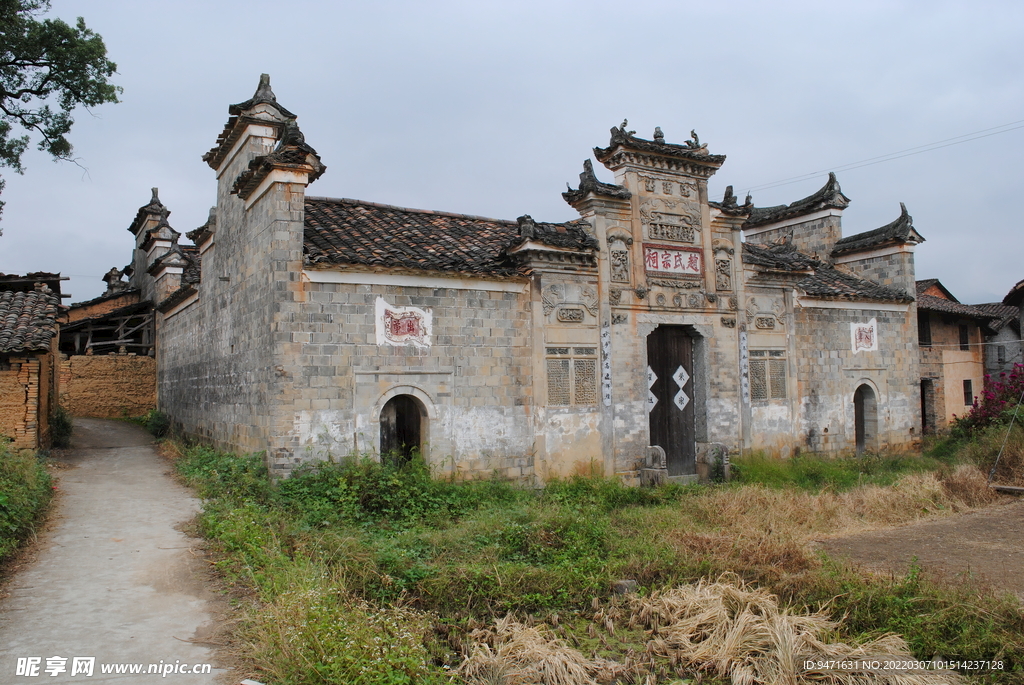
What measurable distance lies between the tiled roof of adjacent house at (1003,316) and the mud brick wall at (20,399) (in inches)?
986

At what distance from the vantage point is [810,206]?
19.1 meters

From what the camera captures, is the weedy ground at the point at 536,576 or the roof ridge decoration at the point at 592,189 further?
the roof ridge decoration at the point at 592,189

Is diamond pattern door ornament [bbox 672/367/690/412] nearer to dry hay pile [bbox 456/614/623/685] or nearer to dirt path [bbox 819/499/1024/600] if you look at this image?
dirt path [bbox 819/499/1024/600]

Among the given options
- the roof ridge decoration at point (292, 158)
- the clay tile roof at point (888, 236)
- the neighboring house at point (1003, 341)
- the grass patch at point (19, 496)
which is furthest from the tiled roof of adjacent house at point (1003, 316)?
the grass patch at point (19, 496)

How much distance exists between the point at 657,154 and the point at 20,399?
1232 centimetres

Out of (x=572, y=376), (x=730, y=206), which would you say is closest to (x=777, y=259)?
(x=730, y=206)

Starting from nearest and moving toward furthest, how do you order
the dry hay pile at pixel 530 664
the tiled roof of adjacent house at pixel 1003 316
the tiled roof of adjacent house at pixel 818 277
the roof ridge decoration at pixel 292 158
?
1. the dry hay pile at pixel 530 664
2. the roof ridge decoration at pixel 292 158
3. the tiled roof of adjacent house at pixel 818 277
4. the tiled roof of adjacent house at pixel 1003 316

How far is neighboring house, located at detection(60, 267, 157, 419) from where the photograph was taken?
2144 centimetres

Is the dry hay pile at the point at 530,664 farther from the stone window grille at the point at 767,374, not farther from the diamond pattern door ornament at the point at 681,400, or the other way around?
the stone window grille at the point at 767,374

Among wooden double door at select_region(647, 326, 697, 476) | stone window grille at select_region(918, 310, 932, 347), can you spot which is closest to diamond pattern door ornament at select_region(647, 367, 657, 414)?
wooden double door at select_region(647, 326, 697, 476)

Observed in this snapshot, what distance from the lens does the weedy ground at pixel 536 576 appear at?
5613 millimetres

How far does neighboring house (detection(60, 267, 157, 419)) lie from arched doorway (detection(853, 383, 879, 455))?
786 inches

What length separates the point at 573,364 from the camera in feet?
42.7

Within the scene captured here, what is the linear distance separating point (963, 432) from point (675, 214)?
9.92m
